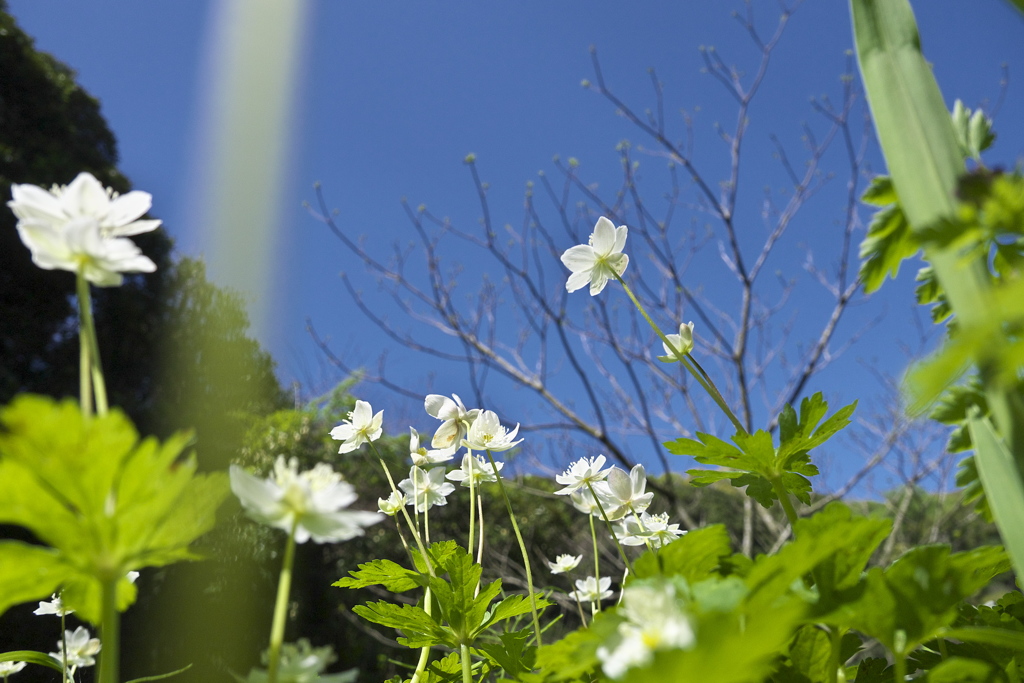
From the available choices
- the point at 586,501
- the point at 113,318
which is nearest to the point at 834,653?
the point at 586,501

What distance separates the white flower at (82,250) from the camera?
1.68 feet

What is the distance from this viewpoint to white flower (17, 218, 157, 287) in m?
0.51

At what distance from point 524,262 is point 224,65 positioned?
10.2m

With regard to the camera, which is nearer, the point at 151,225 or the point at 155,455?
the point at 155,455

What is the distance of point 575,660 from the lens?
500 mm

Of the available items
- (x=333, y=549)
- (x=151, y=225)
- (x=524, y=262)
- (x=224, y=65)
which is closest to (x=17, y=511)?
(x=151, y=225)

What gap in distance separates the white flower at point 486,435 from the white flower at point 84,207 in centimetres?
59

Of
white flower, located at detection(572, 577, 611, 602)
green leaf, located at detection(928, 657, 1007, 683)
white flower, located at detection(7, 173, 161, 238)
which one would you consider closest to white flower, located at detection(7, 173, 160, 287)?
white flower, located at detection(7, 173, 161, 238)

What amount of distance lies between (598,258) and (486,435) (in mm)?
363

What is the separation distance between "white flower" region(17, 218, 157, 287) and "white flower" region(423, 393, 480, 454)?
0.59 m

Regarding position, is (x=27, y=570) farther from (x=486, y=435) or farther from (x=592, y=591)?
(x=592, y=591)

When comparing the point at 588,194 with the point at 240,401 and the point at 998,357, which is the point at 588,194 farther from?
the point at 240,401

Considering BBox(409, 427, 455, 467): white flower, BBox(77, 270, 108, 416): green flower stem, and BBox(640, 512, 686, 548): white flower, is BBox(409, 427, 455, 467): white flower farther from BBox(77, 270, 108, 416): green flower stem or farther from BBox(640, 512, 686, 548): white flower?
BBox(77, 270, 108, 416): green flower stem

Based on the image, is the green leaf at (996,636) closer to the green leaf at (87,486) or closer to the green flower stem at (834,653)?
the green flower stem at (834,653)
